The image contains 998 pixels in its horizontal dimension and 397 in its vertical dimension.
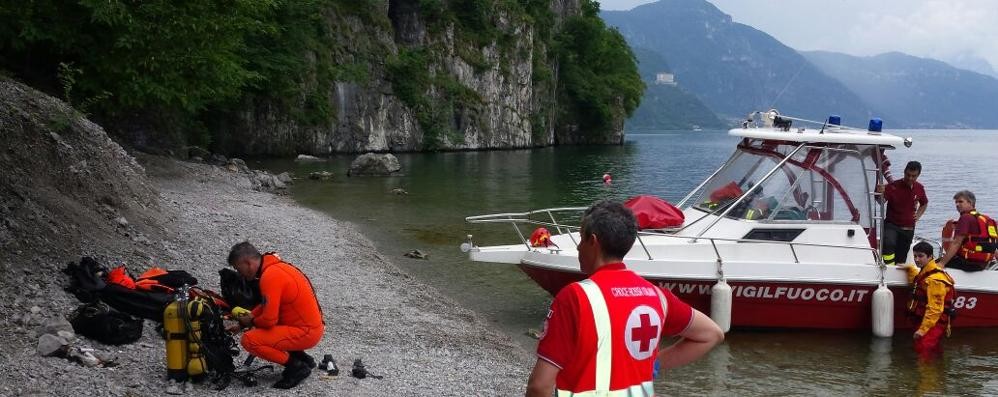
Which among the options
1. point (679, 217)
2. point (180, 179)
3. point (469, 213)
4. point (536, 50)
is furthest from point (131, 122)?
point (536, 50)

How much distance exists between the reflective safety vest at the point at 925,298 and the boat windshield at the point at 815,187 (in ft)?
3.86

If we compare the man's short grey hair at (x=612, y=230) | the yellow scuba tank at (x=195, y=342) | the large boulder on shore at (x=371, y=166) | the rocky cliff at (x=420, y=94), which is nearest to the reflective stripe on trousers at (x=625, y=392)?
the man's short grey hair at (x=612, y=230)

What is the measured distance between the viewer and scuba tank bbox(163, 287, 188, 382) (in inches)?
290

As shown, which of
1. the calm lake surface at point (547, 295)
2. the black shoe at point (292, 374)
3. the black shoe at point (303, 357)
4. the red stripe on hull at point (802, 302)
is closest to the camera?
the black shoe at point (292, 374)

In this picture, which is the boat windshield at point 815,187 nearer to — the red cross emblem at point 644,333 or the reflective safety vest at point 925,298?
the reflective safety vest at point 925,298

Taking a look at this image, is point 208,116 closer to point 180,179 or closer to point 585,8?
point 180,179

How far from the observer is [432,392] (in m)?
8.77

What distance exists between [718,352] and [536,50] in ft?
257

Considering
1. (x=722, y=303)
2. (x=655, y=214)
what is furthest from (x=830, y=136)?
(x=722, y=303)

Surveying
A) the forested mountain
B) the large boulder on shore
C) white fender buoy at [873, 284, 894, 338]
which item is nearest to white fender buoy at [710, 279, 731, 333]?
white fender buoy at [873, 284, 894, 338]

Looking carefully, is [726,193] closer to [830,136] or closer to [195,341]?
[830,136]

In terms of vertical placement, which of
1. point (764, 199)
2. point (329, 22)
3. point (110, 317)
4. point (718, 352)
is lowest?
point (718, 352)

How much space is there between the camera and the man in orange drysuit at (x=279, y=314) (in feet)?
24.4

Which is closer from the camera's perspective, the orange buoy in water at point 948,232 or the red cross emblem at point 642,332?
the red cross emblem at point 642,332
